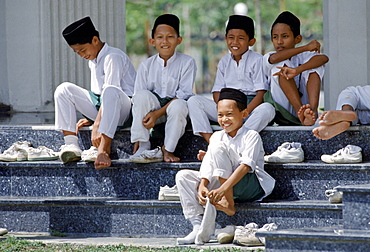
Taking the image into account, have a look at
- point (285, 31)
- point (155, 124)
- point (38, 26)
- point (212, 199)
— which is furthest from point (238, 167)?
point (38, 26)

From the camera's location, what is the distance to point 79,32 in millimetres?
5719

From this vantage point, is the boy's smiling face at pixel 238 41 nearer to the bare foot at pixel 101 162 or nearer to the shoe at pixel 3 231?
the bare foot at pixel 101 162

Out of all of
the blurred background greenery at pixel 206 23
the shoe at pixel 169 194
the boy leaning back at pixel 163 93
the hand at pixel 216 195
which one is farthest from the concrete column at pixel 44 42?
the blurred background greenery at pixel 206 23

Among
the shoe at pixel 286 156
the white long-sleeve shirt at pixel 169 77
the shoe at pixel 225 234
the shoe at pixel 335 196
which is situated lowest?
the shoe at pixel 225 234

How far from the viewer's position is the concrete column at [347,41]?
6781 mm

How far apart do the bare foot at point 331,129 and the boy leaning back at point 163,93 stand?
102 centimetres

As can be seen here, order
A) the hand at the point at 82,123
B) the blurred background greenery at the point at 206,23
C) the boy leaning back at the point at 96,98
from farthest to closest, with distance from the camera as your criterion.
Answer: the blurred background greenery at the point at 206,23
the hand at the point at 82,123
the boy leaning back at the point at 96,98

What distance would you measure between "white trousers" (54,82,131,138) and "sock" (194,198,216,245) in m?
1.10

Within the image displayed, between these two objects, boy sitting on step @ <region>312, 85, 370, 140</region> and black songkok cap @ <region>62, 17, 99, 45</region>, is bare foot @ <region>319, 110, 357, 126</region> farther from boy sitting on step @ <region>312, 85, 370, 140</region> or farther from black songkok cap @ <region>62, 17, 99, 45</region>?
black songkok cap @ <region>62, 17, 99, 45</region>

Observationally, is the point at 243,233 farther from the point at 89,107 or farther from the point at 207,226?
the point at 89,107

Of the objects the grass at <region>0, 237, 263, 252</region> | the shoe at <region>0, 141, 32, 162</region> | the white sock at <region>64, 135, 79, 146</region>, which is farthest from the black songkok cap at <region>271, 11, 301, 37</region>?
the shoe at <region>0, 141, 32, 162</region>

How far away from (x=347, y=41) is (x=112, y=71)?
2.47m

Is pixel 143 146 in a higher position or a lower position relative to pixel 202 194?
higher

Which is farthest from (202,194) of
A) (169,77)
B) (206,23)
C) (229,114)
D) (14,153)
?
(206,23)
